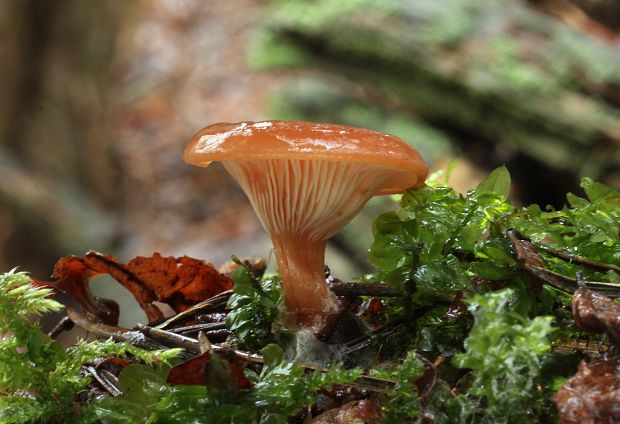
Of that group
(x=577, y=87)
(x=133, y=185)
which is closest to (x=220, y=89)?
(x=133, y=185)

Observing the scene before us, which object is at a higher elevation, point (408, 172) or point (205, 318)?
point (408, 172)

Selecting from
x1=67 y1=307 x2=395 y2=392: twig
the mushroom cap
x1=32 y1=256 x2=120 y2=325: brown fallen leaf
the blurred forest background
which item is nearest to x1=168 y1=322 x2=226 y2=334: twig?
x1=67 y1=307 x2=395 y2=392: twig

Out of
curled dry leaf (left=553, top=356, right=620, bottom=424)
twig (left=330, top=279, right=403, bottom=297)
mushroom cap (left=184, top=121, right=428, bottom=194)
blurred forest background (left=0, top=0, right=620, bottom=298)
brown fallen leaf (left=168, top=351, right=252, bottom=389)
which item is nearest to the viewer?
curled dry leaf (left=553, top=356, right=620, bottom=424)

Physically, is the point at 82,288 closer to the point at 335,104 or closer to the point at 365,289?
the point at 365,289

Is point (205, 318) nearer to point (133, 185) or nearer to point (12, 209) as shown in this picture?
point (12, 209)

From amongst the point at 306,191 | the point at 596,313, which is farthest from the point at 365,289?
the point at 596,313

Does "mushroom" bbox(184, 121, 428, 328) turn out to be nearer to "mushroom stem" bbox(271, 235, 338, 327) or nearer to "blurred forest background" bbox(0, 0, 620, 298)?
"mushroom stem" bbox(271, 235, 338, 327)
